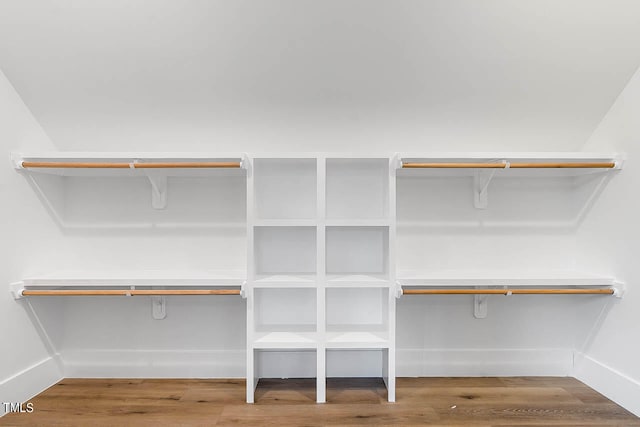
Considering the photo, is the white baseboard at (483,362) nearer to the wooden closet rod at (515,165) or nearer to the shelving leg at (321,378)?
the shelving leg at (321,378)

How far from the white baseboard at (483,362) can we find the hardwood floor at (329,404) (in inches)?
2.3

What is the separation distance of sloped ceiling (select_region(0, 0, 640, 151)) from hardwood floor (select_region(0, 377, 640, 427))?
138 cm

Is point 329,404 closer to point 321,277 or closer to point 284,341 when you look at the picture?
point 284,341

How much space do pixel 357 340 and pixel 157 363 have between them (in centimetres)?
124

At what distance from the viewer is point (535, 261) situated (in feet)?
8.00

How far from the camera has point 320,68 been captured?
6.57 feet

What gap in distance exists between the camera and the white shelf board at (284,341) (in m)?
2.03

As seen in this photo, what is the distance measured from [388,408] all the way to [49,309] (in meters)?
1.95

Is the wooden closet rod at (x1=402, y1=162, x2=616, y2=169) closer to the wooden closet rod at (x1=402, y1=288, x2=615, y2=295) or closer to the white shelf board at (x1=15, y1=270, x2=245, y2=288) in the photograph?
the wooden closet rod at (x1=402, y1=288, x2=615, y2=295)

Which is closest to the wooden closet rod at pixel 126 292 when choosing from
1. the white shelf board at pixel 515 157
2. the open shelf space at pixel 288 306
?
the open shelf space at pixel 288 306

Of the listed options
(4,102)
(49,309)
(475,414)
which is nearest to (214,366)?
(49,309)

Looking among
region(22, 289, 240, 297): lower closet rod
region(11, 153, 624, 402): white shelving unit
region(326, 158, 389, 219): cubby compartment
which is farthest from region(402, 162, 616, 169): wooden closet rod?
region(22, 289, 240, 297): lower closet rod

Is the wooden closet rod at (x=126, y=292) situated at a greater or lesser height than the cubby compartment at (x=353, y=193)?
lesser

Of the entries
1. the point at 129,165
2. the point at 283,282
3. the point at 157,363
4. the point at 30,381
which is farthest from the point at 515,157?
the point at 30,381
